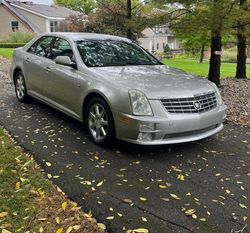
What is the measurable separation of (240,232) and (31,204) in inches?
76.9

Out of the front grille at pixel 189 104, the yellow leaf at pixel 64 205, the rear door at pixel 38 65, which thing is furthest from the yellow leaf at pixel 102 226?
the rear door at pixel 38 65

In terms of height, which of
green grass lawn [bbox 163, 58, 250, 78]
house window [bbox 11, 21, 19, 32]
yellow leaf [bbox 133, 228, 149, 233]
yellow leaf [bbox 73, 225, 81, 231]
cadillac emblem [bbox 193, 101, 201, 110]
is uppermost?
house window [bbox 11, 21, 19, 32]

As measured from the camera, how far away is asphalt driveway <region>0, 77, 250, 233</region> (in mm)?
3283

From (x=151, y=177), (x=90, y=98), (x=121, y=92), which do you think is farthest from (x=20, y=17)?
(x=151, y=177)

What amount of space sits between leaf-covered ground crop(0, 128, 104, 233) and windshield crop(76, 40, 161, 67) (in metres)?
2.04

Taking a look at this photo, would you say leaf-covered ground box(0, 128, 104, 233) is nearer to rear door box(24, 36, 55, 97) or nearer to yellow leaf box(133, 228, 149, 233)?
yellow leaf box(133, 228, 149, 233)

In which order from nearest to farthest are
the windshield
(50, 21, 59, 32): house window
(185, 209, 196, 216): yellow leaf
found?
1. (185, 209, 196, 216): yellow leaf
2. the windshield
3. (50, 21, 59, 32): house window

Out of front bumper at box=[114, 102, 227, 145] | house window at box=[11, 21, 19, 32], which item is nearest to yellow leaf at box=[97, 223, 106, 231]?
front bumper at box=[114, 102, 227, 145]

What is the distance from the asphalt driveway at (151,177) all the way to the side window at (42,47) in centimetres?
133

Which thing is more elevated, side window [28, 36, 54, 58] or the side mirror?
side window [28, 36, 54, 58]

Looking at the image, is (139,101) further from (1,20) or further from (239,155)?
(1,20)

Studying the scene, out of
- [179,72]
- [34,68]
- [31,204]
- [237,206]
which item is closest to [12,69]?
Result: [34,68]

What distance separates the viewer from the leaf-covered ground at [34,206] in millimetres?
3084

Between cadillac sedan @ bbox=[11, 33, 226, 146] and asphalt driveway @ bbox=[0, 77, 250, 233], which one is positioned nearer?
asphalt driveway @ bbox=[0, 77, 250, 233]
